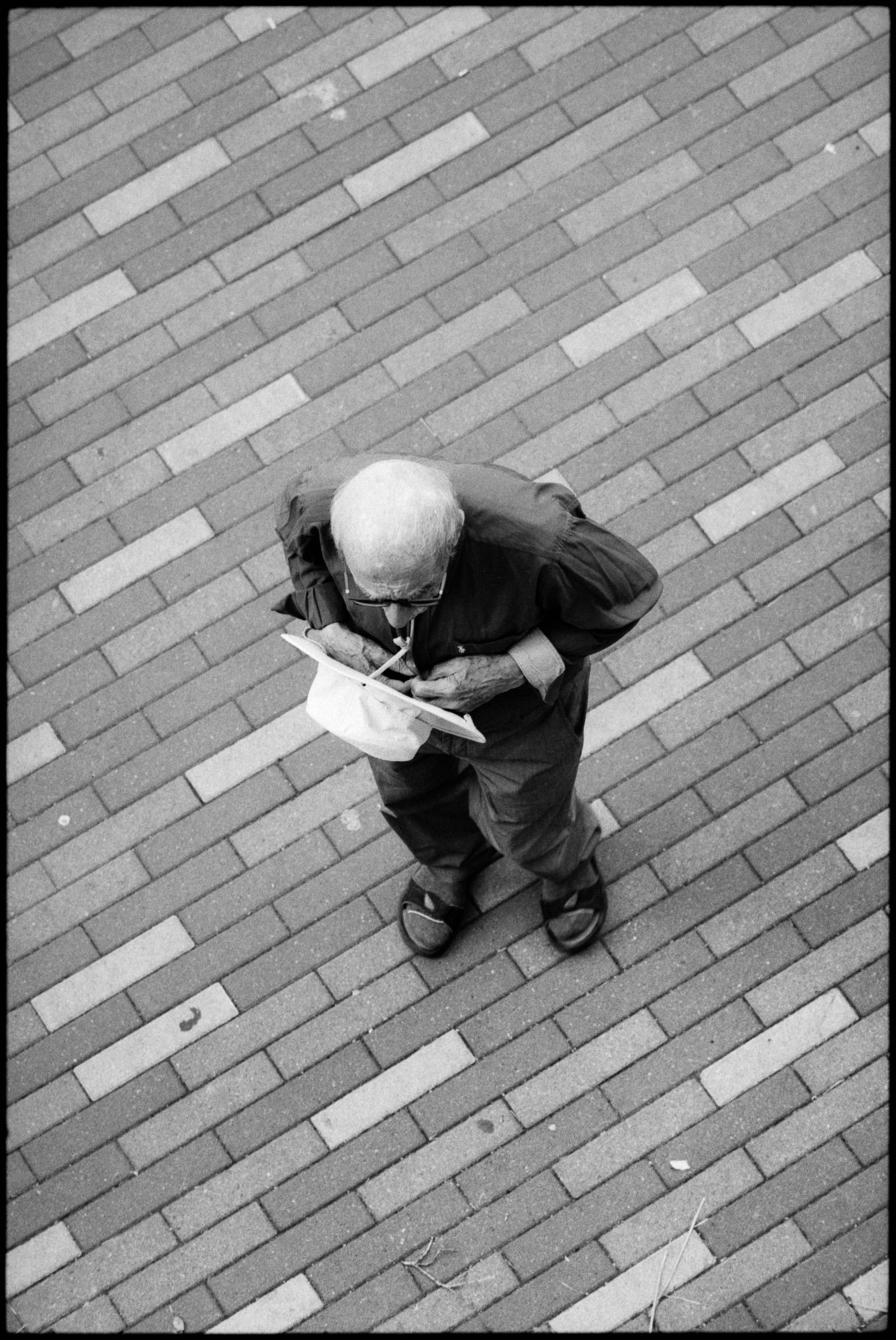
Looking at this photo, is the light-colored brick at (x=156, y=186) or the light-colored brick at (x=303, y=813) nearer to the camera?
the light-colored brick at (x=303, y=813)

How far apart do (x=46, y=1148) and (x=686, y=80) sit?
4517 millimetres

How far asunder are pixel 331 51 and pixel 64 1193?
14.1 feet

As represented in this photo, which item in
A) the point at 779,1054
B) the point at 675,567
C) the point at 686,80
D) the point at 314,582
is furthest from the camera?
the point at 686,80

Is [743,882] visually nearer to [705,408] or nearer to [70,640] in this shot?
[705,408]

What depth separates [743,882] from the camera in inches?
168

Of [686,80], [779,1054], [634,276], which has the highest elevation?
[686,80]

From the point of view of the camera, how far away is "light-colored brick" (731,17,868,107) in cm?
486

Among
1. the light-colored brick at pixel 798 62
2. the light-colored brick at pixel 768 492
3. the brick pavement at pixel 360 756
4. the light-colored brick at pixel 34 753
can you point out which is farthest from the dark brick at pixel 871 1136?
the light-colored brick at pixel 798 62

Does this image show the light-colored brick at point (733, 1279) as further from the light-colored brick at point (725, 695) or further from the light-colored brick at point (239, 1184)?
the light-colored brick at point (725, 695)

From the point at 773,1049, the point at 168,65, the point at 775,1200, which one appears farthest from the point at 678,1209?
the point at 168,65

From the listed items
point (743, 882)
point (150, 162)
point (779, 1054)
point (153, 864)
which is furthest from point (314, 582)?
point (150, 162)

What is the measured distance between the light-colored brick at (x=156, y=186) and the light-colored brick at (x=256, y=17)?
474 mm

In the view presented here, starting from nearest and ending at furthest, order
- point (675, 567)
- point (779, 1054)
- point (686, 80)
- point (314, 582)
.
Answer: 1. point (314, 582)
2. point (779, 1054)
3. point (675, 567)
4. point (686, 80)

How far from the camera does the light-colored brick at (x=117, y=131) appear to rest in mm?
4934
